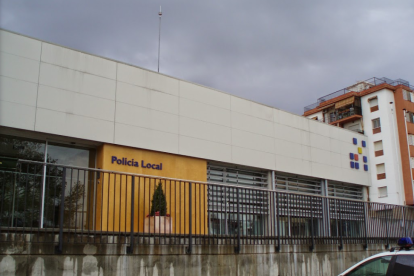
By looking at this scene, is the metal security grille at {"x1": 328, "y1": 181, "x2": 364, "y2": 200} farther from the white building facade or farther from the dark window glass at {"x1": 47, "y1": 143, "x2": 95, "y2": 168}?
the dark window glass at {"x1": 47, "y1": 143, "x2": 95, "y2": 168}

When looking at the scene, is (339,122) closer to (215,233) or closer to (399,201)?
(399,201)

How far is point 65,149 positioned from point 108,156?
1.35 meters

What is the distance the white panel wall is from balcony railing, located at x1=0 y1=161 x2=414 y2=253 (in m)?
3.16

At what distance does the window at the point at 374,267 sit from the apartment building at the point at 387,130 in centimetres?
1870

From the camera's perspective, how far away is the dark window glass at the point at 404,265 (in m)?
7.06

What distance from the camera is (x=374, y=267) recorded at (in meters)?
7.51

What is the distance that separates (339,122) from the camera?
105 feet

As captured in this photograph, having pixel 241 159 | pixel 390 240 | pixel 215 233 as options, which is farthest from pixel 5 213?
pixel 390 240

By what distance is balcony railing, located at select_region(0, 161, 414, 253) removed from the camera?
791cm

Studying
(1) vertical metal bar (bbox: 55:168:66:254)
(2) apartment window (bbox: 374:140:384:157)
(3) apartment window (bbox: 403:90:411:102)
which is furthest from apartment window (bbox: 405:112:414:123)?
(1) vertical metal bar (bbox: 55:168:66:254)

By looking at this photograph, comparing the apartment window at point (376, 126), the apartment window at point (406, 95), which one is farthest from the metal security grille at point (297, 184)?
the apartment window at point (406, 95)

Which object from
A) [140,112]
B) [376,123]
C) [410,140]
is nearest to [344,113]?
[376,123]

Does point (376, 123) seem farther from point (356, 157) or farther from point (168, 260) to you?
point (168, 260)

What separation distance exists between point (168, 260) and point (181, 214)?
2181 millimetres
